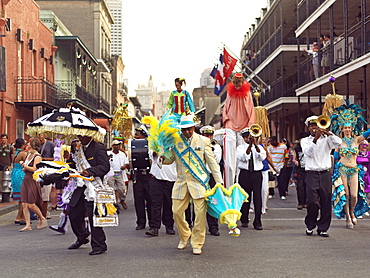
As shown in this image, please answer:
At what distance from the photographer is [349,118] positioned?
11.1m

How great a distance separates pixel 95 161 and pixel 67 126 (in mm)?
628

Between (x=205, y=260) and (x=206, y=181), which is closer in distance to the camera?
(x=205, y=260)

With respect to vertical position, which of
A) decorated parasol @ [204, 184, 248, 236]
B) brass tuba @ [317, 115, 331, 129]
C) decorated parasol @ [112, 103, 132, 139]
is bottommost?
decorated parasol @ [204, 184, 248, 236]

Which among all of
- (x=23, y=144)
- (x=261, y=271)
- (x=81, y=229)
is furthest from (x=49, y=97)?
(x=261, y=271)

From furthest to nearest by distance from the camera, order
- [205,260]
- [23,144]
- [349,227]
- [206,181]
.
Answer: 1. [23,144]
2. [349,227]
3. [206,181]
4. [205,260]

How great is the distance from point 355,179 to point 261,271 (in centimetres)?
469

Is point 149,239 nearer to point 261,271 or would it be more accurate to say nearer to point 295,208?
point 261,271

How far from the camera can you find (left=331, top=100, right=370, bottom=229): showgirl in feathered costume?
10945 millimetres

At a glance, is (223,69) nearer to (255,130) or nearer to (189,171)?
(255,130)

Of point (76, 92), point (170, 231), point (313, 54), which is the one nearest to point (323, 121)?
point (170, 231)

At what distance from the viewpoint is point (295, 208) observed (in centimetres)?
1501

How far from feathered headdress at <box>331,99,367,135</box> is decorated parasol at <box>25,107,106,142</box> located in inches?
192

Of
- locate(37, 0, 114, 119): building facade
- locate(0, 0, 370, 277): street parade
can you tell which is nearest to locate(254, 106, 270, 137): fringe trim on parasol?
locate(0, 0, 370, 277): street parade

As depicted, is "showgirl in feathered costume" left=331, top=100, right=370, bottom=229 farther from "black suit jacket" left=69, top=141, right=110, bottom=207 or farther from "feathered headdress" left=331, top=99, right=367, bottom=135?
"black suit jacket" left=69, top=141, right=110, bottom=207
